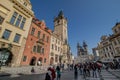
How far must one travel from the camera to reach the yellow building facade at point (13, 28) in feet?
53.9

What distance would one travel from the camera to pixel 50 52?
Answer: 103ft

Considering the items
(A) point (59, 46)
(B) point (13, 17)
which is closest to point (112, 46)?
(A) point (59, 46)

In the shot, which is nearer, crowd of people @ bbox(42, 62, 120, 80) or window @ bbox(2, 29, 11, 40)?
crowd of people @ bbox(42, 62, 120, 80)

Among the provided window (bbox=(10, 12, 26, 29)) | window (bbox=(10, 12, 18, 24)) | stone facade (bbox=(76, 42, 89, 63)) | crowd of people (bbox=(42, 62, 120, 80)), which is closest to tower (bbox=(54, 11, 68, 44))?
window (bbox=(10, 12, 26, 29))

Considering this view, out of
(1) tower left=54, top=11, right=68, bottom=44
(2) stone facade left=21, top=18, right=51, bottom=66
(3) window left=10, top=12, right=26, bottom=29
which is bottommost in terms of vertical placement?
(2) stone facade left=21, top=18, right=51, bottom=66

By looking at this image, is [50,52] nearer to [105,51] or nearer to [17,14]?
[17,14]

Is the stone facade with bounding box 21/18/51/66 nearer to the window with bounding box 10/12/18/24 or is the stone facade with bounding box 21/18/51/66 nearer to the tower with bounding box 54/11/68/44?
the window with bounding box 10/12/18/24

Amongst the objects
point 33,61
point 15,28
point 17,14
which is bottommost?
point 33,61

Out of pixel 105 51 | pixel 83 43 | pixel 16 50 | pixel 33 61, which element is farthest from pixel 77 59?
pixel 16 50

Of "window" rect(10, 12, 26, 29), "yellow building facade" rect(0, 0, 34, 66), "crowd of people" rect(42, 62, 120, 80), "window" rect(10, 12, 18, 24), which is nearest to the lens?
"crowd of people" rect(42, 62, 120, 80)

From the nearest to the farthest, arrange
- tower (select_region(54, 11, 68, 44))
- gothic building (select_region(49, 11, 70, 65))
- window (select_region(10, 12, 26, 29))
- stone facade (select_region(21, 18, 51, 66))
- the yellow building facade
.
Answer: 1. the yellow building facade
2. window (select_region(10, 12, 26, 29))
3. stone facade (select_region(21, 18, 51, 66))
4. gothic building (select_region(49, 11, 70, 65))
5. tower (select_region(54, 11, 68, 44))

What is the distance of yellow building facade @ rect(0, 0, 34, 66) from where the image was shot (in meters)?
16.4

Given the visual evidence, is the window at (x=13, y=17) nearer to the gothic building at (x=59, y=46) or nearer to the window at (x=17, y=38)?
the window at (x=17, y=38)

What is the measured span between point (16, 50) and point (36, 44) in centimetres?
719
